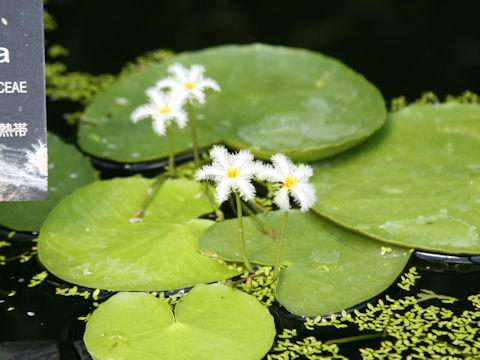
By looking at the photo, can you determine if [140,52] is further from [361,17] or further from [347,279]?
[347,279]

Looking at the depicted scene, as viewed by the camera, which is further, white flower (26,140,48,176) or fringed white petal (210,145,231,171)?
white flower (26,140,48,176)

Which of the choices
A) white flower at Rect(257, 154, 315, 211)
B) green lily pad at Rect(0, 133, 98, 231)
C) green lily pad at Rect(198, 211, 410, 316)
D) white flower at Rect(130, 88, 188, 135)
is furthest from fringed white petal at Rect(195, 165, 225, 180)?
green lily pad at Rect(0, 133, 98, 231)

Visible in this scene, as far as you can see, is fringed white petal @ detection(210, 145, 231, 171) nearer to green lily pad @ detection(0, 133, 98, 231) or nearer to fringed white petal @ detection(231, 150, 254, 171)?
fringed white petal @ detection(231, 150, 254, 171)

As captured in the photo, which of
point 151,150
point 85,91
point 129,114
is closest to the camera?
point 151,150

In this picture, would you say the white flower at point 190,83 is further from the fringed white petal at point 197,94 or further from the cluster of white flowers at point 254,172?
the cluster of white flowers at point 254,172

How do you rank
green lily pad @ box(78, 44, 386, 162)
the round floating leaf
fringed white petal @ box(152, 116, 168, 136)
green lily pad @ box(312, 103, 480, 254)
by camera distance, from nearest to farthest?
the round floating leaf < green lily pad @ box(312, 103, 480, 254) < fringed white petal @ box(152, 116, 168, 136) < green lily pad @ box(78, 44, 386, 162)

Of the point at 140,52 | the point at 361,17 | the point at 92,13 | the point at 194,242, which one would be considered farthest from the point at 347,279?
the point at 92,13

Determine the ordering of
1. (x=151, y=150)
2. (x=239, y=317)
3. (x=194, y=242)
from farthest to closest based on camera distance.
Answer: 1. (x=151, y=150)
2. (x=194, y=242)
3. (x=239, y=317)
